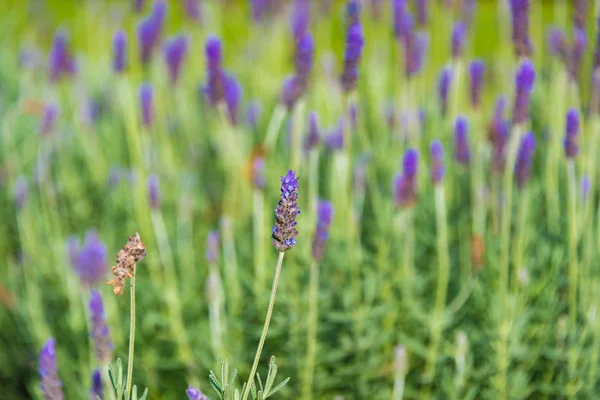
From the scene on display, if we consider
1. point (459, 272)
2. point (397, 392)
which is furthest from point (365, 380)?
point (459, 272)

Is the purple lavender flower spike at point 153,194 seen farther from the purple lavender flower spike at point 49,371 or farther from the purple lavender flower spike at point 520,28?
the purple lavender flower spike at point 520,28

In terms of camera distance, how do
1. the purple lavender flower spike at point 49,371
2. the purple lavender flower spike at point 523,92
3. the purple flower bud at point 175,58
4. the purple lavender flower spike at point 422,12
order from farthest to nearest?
the purple flower bud at point 175,58 → the purple lavender flower spike at point 422,12 → the purple lavender flower spike at point 523,92 → the purple lavender flower spike at point 49,371

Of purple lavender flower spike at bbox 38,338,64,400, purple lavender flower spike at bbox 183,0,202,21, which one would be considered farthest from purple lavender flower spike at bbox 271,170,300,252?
purple lavender flower spike at bbox 183,0,202,21

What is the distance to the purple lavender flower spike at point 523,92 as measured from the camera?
1879 millimetres

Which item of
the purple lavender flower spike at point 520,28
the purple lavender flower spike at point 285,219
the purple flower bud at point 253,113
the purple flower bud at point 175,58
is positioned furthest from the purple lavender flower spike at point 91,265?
the purple flower bud at point 253,113

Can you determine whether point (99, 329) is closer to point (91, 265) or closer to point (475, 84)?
point (91, 265)

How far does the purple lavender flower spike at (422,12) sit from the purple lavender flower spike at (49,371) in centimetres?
170

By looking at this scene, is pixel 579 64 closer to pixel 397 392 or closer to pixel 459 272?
pixel 459 272

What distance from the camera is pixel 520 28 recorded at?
1950mm

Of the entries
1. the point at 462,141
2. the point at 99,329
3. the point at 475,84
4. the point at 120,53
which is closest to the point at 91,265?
the point at 99,329

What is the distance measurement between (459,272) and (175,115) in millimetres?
1542

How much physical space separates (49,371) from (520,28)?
1372 millimetres

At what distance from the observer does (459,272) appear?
2611 mm

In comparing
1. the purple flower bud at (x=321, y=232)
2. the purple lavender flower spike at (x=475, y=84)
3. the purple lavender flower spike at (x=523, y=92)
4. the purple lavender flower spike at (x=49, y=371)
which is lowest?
the purple lavender flower spike at (x=49, y=371)
